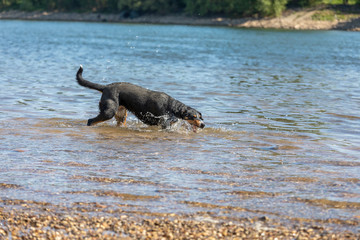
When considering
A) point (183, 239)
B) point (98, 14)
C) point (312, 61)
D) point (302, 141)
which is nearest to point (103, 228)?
point (183, 239)

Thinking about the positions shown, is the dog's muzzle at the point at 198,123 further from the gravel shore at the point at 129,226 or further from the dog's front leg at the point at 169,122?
the gravel shore at the point at 129,226

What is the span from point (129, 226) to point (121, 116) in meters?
5.72

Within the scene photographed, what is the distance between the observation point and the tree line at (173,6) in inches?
3071

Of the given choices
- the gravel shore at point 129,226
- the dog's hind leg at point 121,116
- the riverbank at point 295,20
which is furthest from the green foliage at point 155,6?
the gravel shore at point 129,226

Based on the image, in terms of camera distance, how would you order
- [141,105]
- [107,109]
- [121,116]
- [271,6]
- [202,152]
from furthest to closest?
[271,6], [121,116], [141,105], [107,109], [202,152]

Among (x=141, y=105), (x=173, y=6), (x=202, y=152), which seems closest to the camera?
(x=202, y=152)

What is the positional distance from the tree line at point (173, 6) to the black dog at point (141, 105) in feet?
224

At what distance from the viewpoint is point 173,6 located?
292ft

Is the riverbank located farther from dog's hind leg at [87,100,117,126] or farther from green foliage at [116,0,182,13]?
dog's hind leg at [87,100,117,126]

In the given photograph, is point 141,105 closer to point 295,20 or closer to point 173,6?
point 295,20

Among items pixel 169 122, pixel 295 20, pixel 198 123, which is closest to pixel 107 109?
pixel 169 122

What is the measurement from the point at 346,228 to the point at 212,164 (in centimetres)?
283

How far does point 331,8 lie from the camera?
3125 inches

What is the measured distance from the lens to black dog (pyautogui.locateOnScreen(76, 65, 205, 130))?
985cm
